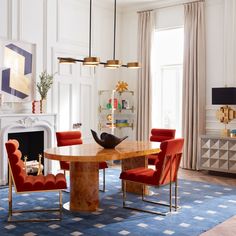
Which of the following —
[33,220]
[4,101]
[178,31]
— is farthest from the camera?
[178,31]

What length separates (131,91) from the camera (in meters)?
8.29

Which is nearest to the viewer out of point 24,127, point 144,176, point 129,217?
point 129,217

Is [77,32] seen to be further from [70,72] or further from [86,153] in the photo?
[86,153]

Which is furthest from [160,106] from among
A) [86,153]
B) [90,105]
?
[86,153]

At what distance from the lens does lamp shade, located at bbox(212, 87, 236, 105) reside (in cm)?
649

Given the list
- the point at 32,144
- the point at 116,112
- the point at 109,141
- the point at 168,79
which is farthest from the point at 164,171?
the point at 116,112

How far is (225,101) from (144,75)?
6.86ft

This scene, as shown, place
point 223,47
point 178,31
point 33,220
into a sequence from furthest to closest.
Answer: point 178,31 → point 223,47 → point 33,220

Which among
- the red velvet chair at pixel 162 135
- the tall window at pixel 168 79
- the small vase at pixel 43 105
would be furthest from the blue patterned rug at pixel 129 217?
the tall window at pixel 168 79

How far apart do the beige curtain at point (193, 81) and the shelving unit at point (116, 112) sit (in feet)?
4.60

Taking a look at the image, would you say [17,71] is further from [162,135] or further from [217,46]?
[217,46]

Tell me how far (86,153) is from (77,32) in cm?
380

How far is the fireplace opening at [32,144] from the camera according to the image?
652cm

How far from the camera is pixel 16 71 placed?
20.7 feet
